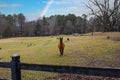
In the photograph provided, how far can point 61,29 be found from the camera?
11938 cm

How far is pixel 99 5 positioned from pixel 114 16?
5.58 metres

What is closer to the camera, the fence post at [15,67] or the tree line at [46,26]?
the fence post at [15,67]

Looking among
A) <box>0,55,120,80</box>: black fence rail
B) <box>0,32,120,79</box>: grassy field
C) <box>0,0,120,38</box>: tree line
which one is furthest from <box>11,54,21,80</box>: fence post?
<box>0,0,120,38</box>: tree line

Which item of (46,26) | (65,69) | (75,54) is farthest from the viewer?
(46,26)

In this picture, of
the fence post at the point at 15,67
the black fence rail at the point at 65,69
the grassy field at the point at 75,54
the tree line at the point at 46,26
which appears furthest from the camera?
the tree line at the point at 46,26

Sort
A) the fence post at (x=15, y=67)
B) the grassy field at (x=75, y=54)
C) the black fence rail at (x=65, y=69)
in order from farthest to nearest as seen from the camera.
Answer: the grassy field at (x=75, y=54) < the fence post at (x=15, y=67) < the black fence rail at (x=65, y=69)

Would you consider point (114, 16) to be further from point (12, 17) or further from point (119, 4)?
point (12, 17)

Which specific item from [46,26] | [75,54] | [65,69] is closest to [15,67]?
[65,69]

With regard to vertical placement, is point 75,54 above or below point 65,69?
below

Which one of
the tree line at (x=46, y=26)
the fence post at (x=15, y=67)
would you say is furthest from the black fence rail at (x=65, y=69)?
the tree line at (x=46, y=26)

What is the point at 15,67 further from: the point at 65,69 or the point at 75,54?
the point at 75,54

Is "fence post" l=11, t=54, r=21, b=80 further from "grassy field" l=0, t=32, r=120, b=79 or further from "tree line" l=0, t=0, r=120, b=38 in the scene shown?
"tree line" l=0, t=0, r=120, b=38

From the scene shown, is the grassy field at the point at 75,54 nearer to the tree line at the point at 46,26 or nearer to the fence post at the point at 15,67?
the fence post at the point at 15,67

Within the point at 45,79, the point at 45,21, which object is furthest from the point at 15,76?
the point at 45,21
